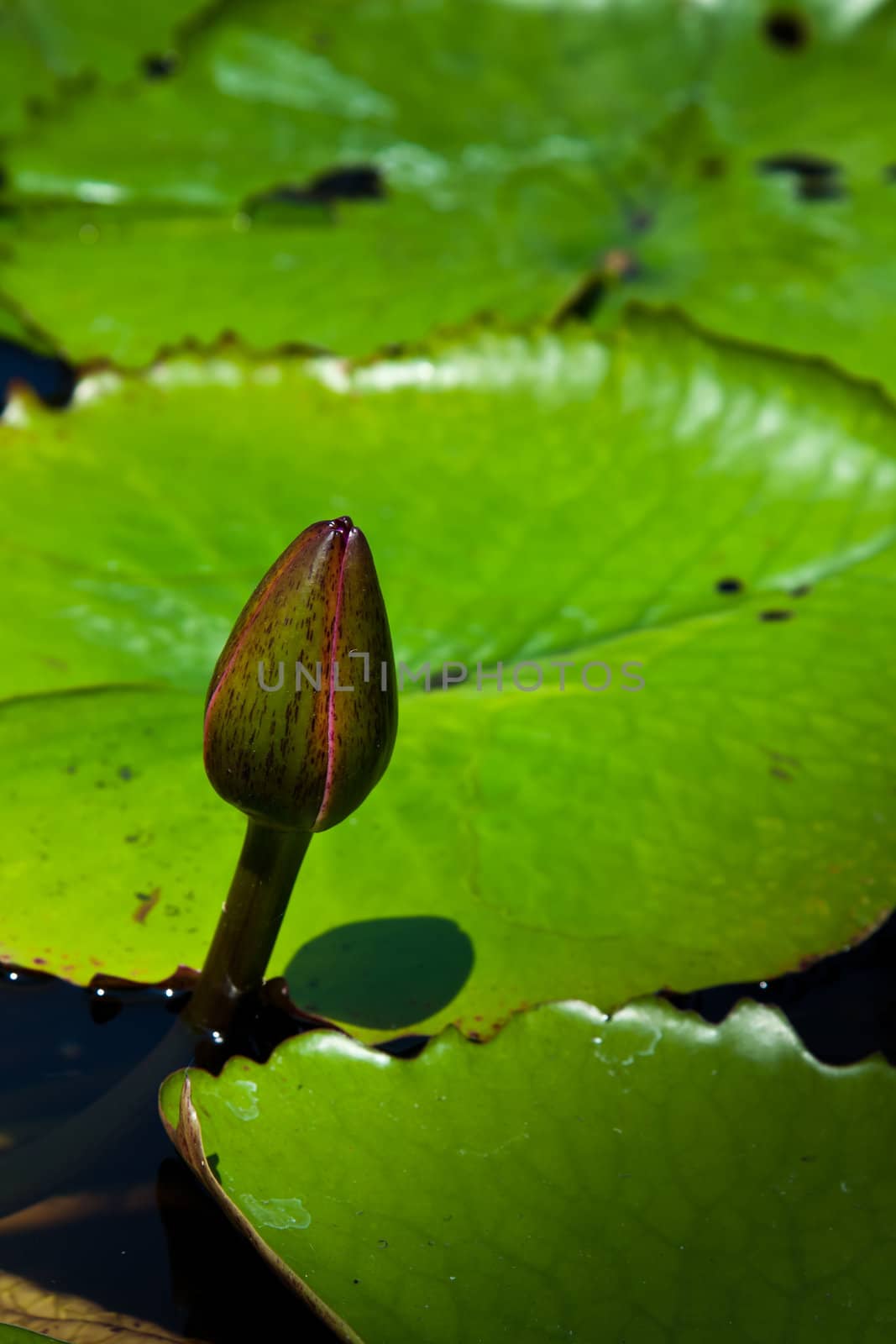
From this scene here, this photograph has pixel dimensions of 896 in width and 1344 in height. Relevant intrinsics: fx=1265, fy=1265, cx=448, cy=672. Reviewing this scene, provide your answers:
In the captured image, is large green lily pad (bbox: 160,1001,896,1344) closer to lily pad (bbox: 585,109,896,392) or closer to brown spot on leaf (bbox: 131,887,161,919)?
brown spot on leaf (bbox: 131,887,161,919)

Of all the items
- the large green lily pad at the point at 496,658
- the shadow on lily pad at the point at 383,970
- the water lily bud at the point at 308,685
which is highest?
the water lily bud at the point at 308,685

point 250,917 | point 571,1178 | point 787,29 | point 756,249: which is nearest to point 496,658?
point 250,917

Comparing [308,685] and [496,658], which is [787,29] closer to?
[496,658]

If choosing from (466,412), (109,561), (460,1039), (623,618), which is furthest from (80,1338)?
(466,412)

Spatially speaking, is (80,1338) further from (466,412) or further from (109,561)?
(466,412)

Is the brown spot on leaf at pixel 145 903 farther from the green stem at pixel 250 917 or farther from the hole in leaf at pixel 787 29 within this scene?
the hole in leaf at pixel 787 29

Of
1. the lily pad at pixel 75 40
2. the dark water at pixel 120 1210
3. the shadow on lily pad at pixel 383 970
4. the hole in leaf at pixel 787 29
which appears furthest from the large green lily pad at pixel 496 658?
the lily pad at pixel 75 40

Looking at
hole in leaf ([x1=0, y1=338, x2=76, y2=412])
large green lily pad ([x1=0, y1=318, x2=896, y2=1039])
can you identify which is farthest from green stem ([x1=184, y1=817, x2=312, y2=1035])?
hole in leaf ([x1=0, y1=338, x2=76, y2=412])
